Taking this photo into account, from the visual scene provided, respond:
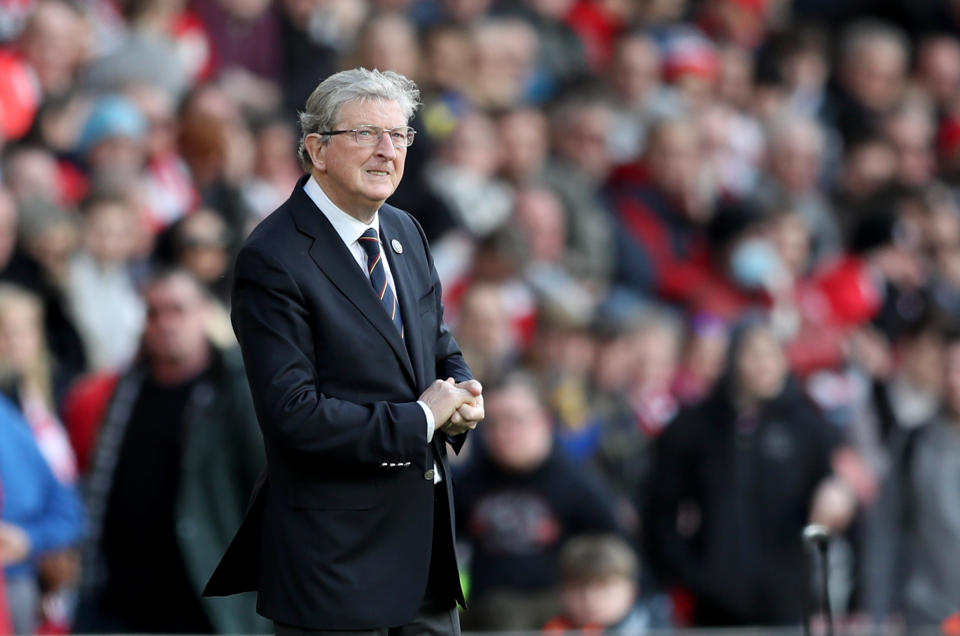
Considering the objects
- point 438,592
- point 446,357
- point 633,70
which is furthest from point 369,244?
point 633,70

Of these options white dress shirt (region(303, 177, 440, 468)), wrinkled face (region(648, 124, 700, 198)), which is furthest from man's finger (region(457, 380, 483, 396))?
wrinkled face (region(648, 124, 700, 198))

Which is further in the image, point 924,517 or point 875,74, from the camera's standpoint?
point 875,74

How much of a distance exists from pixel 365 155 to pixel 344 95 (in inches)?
5.1

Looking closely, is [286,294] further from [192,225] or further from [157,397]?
[192,225]

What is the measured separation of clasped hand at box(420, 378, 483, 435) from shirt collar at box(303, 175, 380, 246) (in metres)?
0.35

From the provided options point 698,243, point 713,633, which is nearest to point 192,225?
point 713,633

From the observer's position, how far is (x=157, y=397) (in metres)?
6.59

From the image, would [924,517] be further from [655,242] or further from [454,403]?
[454,403]

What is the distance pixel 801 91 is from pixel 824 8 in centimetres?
148

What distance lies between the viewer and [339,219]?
3590 mm

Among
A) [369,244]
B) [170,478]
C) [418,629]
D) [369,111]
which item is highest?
[369,111]

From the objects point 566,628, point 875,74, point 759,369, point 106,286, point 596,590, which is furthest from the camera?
point 875,74

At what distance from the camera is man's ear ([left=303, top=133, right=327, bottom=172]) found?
11.6 ft

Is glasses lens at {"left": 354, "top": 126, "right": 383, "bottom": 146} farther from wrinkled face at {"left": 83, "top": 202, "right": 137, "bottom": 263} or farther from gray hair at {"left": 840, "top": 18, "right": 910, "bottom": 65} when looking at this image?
gray hair at {"left": 840, "top": 18, "right": 910, "bottom": 65}
